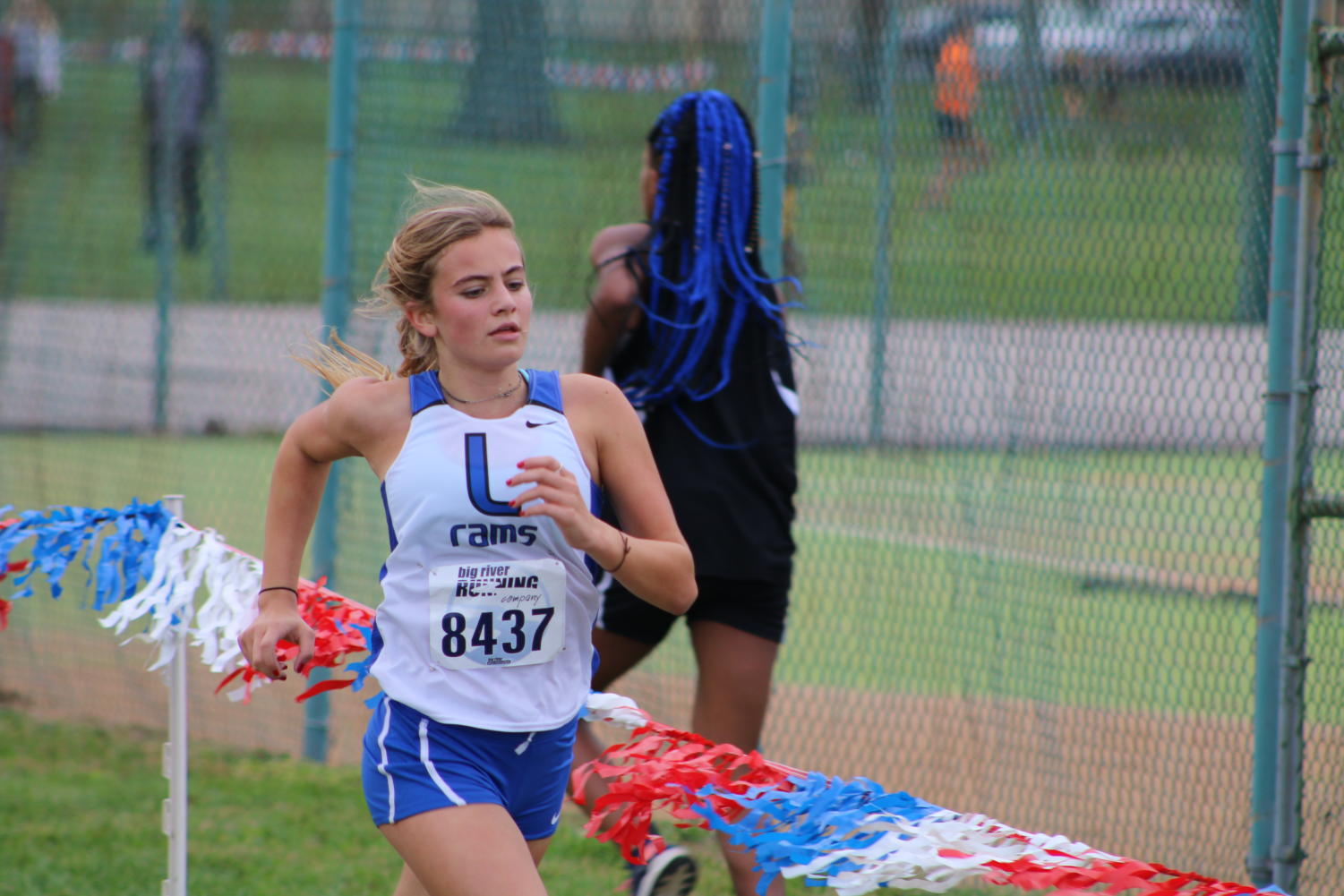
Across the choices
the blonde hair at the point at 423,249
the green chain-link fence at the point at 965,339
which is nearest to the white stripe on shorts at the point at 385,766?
the blonde hair at the point at 423,249

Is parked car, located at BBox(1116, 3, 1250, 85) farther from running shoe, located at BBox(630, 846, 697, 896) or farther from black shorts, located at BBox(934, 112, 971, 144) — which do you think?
running shoe, located at BBox(630, 846, 697, 896)

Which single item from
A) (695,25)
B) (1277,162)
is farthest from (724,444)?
(695,25)

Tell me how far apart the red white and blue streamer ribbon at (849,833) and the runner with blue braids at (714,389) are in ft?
2.96

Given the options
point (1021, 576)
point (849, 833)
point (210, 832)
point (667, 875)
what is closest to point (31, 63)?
point (210, 832)

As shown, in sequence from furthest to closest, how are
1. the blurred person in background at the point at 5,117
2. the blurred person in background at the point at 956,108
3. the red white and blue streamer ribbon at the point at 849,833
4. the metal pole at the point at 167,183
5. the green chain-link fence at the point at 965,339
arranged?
1. the blurred person in background at the point at 5,117
2. the metal pole at the point at 167,183
3. the blurred person in background at the point at 956,108
4. the green chain-link fence at the point at 965,339
5. the red white and blue streamer ribbon at the point at 849,833

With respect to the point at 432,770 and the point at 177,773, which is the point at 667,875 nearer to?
the point at 177,773

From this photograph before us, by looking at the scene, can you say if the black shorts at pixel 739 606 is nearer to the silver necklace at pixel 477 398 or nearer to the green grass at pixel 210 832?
the green grass at pixel 210 832

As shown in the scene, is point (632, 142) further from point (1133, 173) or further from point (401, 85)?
point (1133, 173)

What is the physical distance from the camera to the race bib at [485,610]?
8.43 feet

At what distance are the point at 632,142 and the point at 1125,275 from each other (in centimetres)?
192

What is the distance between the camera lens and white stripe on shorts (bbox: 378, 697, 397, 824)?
2553 millimetres

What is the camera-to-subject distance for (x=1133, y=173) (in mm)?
4246

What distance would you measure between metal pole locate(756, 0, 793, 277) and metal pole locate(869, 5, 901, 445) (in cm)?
31

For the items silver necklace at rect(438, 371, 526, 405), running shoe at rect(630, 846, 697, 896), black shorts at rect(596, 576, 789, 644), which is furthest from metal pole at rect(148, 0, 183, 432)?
silver necklace at rect(438, 371, 526, 405)
